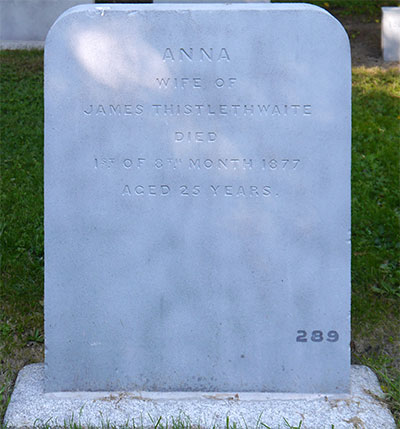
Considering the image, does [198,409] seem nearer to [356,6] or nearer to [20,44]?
[20,44]

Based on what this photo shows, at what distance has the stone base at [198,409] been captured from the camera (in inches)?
111

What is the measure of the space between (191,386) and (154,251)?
0.63 metres

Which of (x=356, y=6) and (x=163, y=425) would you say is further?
(x=356, y=6)

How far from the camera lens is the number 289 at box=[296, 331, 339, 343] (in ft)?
9.74

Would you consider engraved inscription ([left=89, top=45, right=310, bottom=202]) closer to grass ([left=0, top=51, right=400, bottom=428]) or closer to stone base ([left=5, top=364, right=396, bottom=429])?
stone base ([left=5, top=364, right=396, bottom=429])

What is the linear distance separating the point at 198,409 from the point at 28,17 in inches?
340

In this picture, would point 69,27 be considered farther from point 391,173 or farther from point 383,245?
point 391,173

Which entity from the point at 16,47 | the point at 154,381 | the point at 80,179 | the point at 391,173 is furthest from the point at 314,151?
the point at 16,47

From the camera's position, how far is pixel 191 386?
9.89 ft

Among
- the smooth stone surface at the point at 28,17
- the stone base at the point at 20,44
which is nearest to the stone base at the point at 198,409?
the stone base at the point at 20,44

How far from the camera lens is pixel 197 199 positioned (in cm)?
289

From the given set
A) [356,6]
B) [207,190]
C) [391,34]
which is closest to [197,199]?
[207,190]

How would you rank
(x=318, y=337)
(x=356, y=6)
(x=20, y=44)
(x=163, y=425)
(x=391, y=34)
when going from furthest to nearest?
(x=356, y=6) → (x=20, y=44) → (x=391, y=34) → (x=318, y=337) → (x=163, y=425)

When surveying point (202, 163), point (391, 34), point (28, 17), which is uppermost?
point (202, 163)
